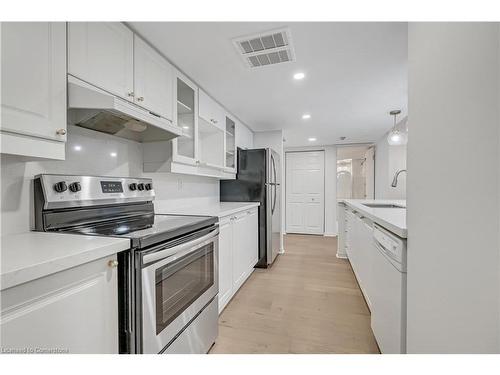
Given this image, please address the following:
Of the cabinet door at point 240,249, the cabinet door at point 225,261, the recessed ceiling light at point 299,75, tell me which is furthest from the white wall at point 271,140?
the cabinet door at point 225,261

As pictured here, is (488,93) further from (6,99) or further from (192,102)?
(192,102)

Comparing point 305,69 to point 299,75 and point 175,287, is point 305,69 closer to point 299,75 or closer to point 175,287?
point 299,75

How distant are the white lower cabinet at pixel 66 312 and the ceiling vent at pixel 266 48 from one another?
1558 mm

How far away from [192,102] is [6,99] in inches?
56.7

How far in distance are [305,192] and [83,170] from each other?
4905mm

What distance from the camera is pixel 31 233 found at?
1.08m

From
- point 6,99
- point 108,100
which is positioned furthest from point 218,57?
point 6,99

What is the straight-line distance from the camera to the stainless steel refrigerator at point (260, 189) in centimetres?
323

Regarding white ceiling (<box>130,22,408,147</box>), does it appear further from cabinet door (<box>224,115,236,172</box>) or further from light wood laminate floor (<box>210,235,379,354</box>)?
light wood laminate floor (<box>210,235,379,354</box>)

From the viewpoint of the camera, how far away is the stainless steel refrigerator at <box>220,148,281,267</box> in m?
3.23

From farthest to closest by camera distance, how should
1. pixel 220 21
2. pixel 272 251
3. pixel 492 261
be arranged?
pixel 272 251 < pixel 220 21 < pixel 492 261

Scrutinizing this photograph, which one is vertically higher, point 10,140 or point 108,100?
point 108,100

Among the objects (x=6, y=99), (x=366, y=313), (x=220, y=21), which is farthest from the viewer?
(x=366, y=313)
